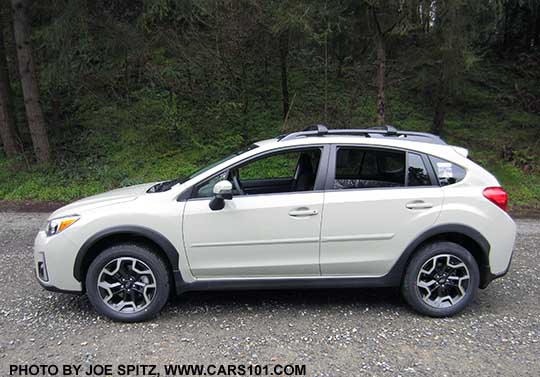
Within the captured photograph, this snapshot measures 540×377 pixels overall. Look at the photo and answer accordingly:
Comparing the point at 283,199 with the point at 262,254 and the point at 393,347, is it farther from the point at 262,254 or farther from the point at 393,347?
the point at 393,347

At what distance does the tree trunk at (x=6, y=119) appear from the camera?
36.2ft

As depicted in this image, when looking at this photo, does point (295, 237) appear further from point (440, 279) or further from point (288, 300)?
A: point (440, 279)

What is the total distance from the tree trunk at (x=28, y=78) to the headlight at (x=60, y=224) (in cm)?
770

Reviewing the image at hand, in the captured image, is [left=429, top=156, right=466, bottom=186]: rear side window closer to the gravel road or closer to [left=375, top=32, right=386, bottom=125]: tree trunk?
the gravel road

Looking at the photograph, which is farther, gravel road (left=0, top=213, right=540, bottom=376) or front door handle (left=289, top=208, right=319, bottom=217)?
front door handle (left=289, top=208, right=319, bottom=217)

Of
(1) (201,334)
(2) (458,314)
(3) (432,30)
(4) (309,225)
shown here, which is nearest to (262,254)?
(4) (309,225)

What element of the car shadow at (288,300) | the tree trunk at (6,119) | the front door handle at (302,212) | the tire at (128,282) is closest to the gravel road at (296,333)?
the car shadow at (288,300)

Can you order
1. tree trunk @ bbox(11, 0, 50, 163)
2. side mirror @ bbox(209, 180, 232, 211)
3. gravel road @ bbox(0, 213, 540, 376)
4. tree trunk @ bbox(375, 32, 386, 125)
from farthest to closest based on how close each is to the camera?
tree trunk @ bbox(11, 0, 50, 163) → tree trunk @ bbox(375, 32, 386, 125) → side mirror @ bbox(209, 180, 232, 211) → gravel road @ bbox(0, 213, 540, 376)

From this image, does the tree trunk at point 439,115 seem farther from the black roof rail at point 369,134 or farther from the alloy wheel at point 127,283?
the alloy wheel at point 127,283

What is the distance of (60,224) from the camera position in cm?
371

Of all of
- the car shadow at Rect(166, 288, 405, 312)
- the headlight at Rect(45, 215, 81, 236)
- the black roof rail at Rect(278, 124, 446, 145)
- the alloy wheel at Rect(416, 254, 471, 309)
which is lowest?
the car shadow at Rect(166, 288, 405, 312)

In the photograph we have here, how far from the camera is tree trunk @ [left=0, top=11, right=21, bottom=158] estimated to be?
11039 millimetres

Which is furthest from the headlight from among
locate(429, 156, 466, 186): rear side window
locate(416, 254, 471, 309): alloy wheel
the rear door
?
locate(429, 156, 466, 186): rear side window

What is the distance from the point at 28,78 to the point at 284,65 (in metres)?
6.77
